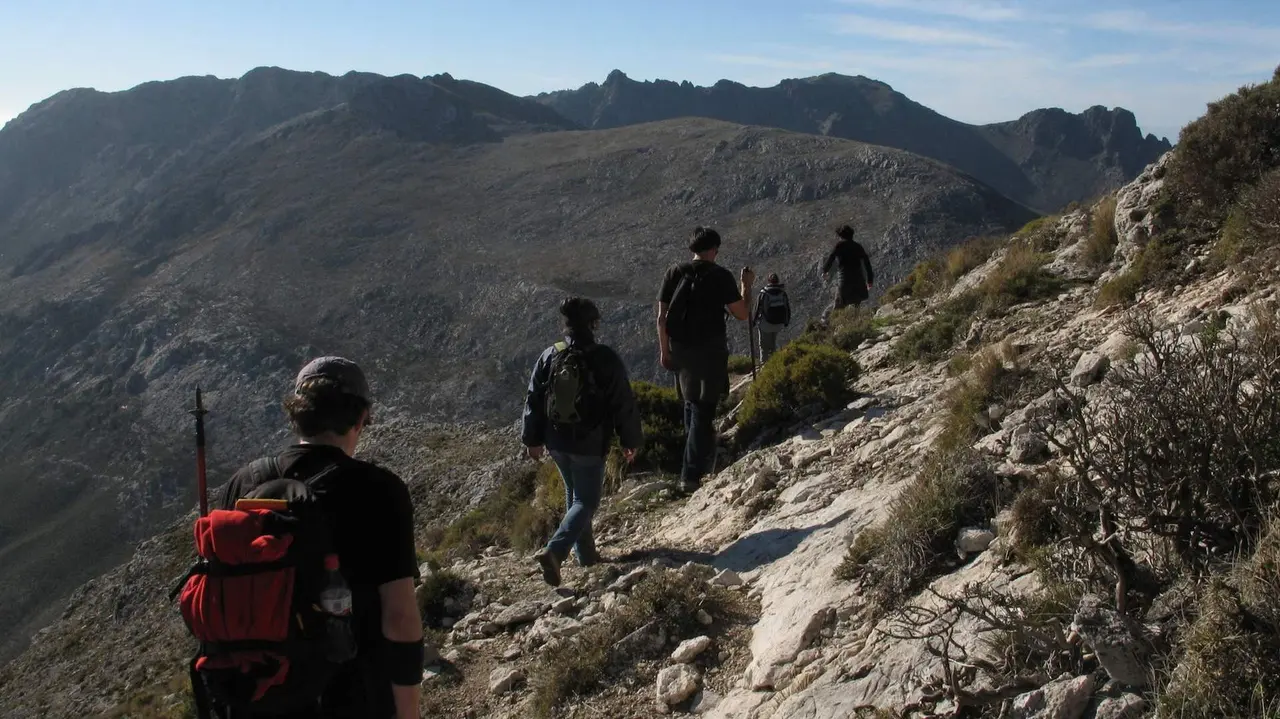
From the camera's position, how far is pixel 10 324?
2116 inches

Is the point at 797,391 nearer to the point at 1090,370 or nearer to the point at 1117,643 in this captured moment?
the point at 1090,370

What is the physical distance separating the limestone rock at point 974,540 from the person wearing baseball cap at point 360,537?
264cm

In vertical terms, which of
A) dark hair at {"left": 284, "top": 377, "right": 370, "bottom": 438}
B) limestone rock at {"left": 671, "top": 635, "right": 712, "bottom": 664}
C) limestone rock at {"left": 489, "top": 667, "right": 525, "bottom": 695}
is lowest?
limestone rock at {"left": 489, "top": 667, "right": 525, "bottom": 695}

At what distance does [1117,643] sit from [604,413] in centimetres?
336

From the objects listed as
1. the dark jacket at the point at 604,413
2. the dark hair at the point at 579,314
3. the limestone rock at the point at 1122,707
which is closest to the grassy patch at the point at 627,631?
the dark jacket at the point at 604,413

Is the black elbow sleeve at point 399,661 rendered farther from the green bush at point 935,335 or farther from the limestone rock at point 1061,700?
the green bush at point 935,335

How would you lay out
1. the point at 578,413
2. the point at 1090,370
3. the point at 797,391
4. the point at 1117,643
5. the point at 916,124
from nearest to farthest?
the point at 1117,643, the point at 1090,370, the point at 578,413, the point at 797,391, the point at 916,124

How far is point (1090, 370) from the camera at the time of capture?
553 cm

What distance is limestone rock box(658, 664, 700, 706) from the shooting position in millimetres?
4395

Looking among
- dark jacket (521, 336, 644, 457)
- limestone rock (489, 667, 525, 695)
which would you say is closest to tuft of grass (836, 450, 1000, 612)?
dark jacket (521, 336, 644, 457)

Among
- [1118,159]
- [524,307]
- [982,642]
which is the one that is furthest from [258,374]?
[1118,159]

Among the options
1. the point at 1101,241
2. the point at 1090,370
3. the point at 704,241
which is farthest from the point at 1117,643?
the point at 1101,241

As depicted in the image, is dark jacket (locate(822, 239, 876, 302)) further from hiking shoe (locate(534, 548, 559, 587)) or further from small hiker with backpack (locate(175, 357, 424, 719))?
small hiker with backpack (locate(175, 357, 424, 719))

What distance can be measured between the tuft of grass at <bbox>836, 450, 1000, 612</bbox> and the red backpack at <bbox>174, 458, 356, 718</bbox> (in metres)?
2.64
